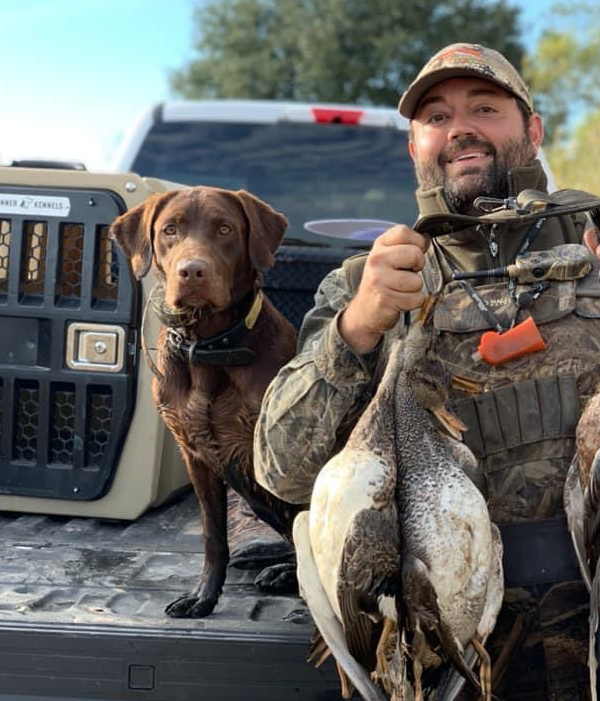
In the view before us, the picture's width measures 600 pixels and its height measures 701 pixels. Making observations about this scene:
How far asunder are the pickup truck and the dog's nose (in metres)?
0.55

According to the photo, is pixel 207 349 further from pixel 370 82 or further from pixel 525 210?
pixel 370 82

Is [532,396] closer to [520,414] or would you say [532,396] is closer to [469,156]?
[520,414]

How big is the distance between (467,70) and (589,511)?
132 cm

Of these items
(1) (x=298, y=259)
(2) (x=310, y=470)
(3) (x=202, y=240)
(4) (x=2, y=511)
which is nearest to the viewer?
(2) (x=310, y=470)

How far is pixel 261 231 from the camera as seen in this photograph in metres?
3.09

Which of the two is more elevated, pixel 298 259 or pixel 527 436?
pixel 298 259

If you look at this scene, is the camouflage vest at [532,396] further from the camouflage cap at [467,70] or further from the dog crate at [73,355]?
the dog crate at [73,355]

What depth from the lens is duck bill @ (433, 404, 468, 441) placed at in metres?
2.20

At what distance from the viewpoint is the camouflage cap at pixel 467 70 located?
291 centimetres

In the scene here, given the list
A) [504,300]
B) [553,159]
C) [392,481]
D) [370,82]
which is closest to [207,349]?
[504,300]

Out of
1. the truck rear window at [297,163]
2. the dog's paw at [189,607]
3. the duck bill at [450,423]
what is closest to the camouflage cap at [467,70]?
the duck bill at [450,423]

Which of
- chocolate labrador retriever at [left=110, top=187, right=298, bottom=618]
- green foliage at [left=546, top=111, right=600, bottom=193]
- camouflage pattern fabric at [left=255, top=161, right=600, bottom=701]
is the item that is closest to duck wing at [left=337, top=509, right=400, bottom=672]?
camouflage pattern fabric at [left=255, top=161, right=600, bottom=701]

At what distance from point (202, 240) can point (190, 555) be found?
39.0 inches

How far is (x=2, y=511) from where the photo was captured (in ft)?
11.8
